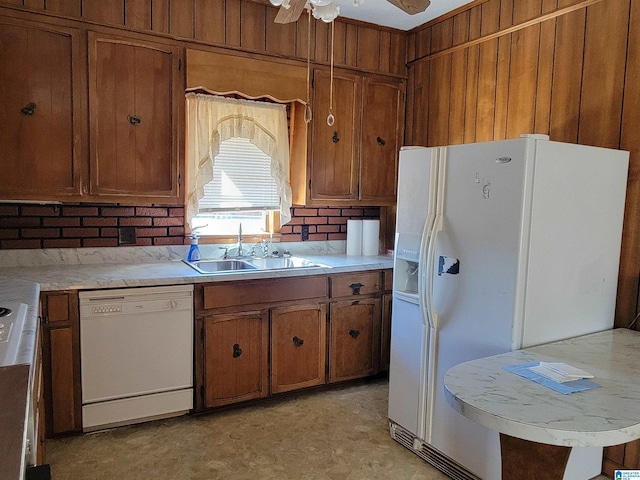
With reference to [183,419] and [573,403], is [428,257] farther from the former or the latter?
[183,419]

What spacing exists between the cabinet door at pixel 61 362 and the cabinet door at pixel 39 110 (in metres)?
0.67

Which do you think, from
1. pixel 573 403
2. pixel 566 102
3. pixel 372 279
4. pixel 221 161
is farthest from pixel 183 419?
pixel 566 102

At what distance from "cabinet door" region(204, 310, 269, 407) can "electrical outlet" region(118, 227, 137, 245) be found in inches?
32.9

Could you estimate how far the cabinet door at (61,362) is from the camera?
100.0 inches

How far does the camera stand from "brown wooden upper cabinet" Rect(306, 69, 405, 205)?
3607 millimetres

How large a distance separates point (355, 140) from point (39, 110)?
213 cm

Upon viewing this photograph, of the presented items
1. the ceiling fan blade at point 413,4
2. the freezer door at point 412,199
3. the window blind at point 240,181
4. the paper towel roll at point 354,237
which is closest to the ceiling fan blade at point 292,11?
the ceiling fan blade at point 413,4

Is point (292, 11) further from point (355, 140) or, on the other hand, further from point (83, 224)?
point (83, 224)

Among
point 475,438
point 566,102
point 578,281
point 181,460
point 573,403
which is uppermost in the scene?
point 566,102

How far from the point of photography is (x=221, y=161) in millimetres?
3521

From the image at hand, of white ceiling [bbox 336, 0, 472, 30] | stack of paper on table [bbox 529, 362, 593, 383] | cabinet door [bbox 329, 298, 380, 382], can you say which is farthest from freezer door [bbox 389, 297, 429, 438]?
white ceiling [bbox 336, 0, 472, 30]

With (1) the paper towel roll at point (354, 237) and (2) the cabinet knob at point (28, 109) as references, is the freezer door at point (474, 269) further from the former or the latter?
(2) the cabinet knob at point (28, 109)

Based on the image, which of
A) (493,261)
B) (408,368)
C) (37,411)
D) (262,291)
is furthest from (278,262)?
(37,411)

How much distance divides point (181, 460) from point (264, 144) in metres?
2.13
